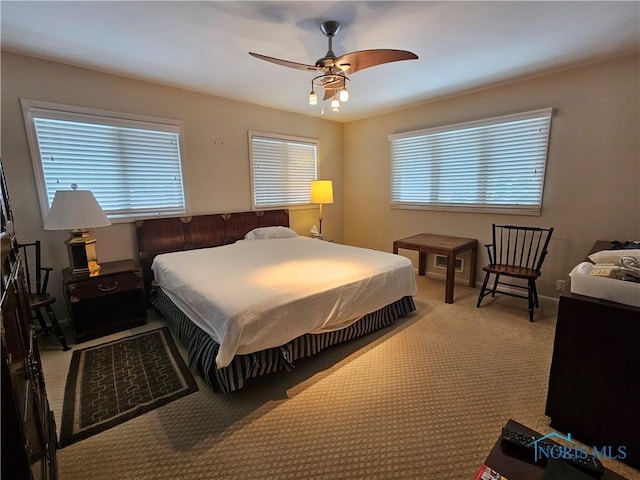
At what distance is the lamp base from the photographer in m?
2.72

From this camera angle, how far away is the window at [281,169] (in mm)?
4359

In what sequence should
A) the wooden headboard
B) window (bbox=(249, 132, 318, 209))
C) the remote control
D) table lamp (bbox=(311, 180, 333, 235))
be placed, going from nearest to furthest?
the remote control < the wooden headboard < window (bbox=(249, 132, 318, 209)) < table lamp (bbox=(311, 180, 333, 235))

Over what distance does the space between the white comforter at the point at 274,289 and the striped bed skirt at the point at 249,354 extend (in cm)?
9

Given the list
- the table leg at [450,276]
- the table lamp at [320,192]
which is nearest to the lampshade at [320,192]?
the table lamp at [320,192]

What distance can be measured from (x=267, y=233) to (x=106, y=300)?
76.5 inches

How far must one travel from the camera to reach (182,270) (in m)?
2.67

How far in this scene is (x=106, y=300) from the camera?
110 inches

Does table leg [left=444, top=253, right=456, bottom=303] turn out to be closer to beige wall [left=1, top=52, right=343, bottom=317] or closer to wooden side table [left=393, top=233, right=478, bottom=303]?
wooden side table [left=393, top=233, right=478, bottom=303]

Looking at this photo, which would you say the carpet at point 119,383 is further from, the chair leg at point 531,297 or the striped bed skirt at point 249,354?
the chair leg at point 531,297

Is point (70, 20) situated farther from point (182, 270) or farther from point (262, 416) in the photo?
point (262, 416)

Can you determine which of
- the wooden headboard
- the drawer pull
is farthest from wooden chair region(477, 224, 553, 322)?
the drawer pull

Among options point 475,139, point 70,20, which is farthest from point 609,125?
point 70,20

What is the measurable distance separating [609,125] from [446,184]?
1.69 meters

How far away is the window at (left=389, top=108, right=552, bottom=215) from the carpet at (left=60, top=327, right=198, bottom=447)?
12.4ft
